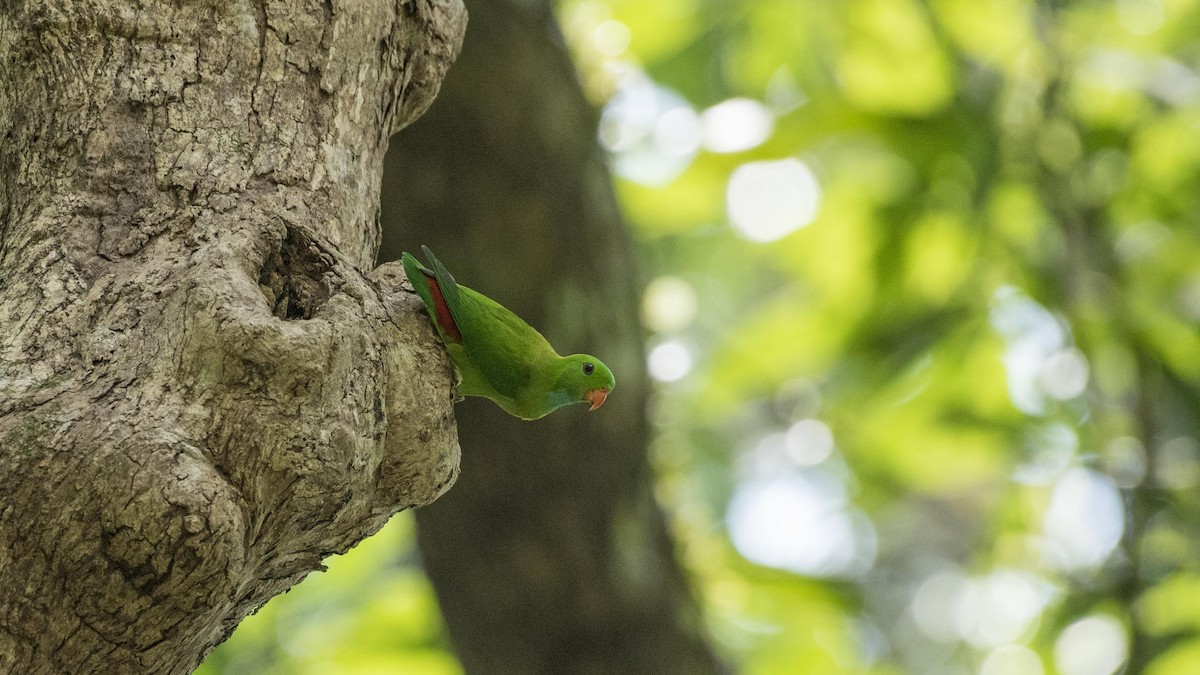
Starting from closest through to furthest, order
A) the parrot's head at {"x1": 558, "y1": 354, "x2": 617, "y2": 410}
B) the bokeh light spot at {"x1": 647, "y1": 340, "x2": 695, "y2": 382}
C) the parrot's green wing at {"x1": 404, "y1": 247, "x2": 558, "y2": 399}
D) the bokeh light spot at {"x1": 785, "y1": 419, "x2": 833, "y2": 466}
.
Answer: the parrot's green wing at {"x1": 404, "y1": 247, "x2": 558, "y2": 399}, the parrot's head at {"x1": 558, "y1": 354, "x2": 617, "y2": 410}, the bokeh light spot at {"x1": 647, "y1": 340, "x2": 695, "y2": 382}, the bokeh light spot at {"x1": 785, "y1": 419, "x2": 833, "y2": 466}

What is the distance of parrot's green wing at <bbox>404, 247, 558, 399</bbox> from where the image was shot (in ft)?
7.10

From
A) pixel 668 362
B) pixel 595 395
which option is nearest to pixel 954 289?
pixel 668 362

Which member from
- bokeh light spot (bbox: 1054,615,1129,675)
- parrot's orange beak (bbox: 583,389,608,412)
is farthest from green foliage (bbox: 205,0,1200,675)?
parrot's orange beak (bbox: 583,389,608,412)

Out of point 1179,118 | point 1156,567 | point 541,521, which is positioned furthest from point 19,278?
point 1179,118

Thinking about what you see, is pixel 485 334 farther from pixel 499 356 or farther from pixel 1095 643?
pixel 1095 643

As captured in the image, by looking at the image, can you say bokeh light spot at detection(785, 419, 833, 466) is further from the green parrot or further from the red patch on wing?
the red patch on wing

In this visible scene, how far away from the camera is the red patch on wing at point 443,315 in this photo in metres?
2.17

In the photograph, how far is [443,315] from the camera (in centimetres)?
218

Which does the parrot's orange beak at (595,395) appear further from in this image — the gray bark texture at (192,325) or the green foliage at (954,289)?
the green foliage at (954,289)

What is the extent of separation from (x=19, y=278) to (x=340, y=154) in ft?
2.20

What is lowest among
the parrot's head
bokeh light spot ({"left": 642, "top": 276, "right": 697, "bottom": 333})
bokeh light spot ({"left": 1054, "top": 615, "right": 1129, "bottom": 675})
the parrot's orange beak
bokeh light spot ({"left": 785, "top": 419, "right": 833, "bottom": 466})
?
bokeh light spot ({"left": 1054, "top": 615, "right": 1129, "bottom": 675})

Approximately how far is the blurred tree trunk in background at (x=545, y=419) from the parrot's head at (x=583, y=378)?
5.70 feet

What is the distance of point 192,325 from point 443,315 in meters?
0.57

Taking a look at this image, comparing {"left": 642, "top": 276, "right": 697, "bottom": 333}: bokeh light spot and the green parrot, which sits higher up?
{"left": 642, "top": 276, "right": 697, "bottom": 333}: bokeh light spot
